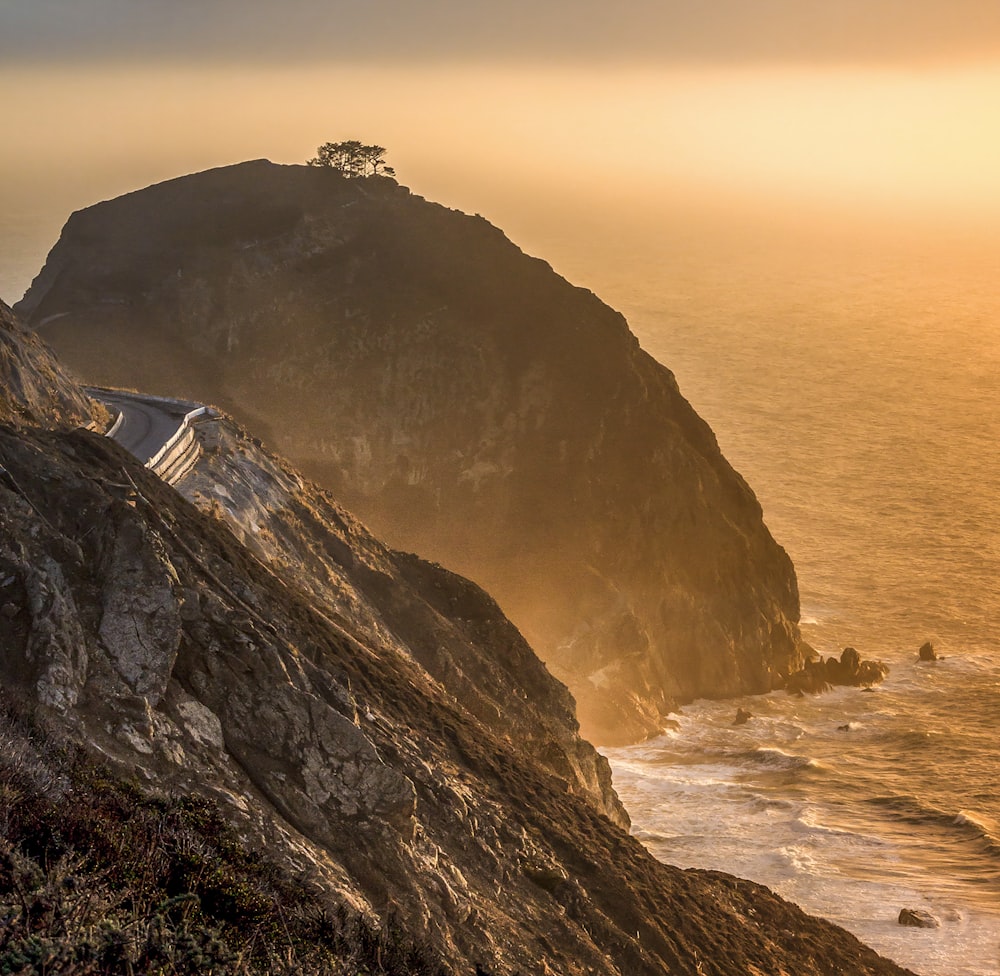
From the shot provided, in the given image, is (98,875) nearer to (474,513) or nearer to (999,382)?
(474,513)

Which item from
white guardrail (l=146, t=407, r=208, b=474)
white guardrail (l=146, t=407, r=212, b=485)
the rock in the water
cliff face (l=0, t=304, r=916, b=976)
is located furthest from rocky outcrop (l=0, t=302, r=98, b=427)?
the rock in the water

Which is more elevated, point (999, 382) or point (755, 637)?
point (999, 382)

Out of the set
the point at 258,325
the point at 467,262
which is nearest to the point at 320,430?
the point at 258,325

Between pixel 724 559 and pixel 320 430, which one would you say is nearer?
pixel 724 559

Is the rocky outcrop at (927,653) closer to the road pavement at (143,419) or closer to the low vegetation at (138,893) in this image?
the road pavement at (143,419)

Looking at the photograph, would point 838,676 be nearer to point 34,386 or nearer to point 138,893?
point 34,386

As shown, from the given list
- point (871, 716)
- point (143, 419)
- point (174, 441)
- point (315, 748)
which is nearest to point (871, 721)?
point (871, 716)

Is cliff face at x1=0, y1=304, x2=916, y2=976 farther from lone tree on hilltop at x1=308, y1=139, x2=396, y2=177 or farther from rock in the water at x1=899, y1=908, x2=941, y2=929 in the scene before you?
lone tree on hilltop at x1=308, y1=139, x2=396, y2=177
